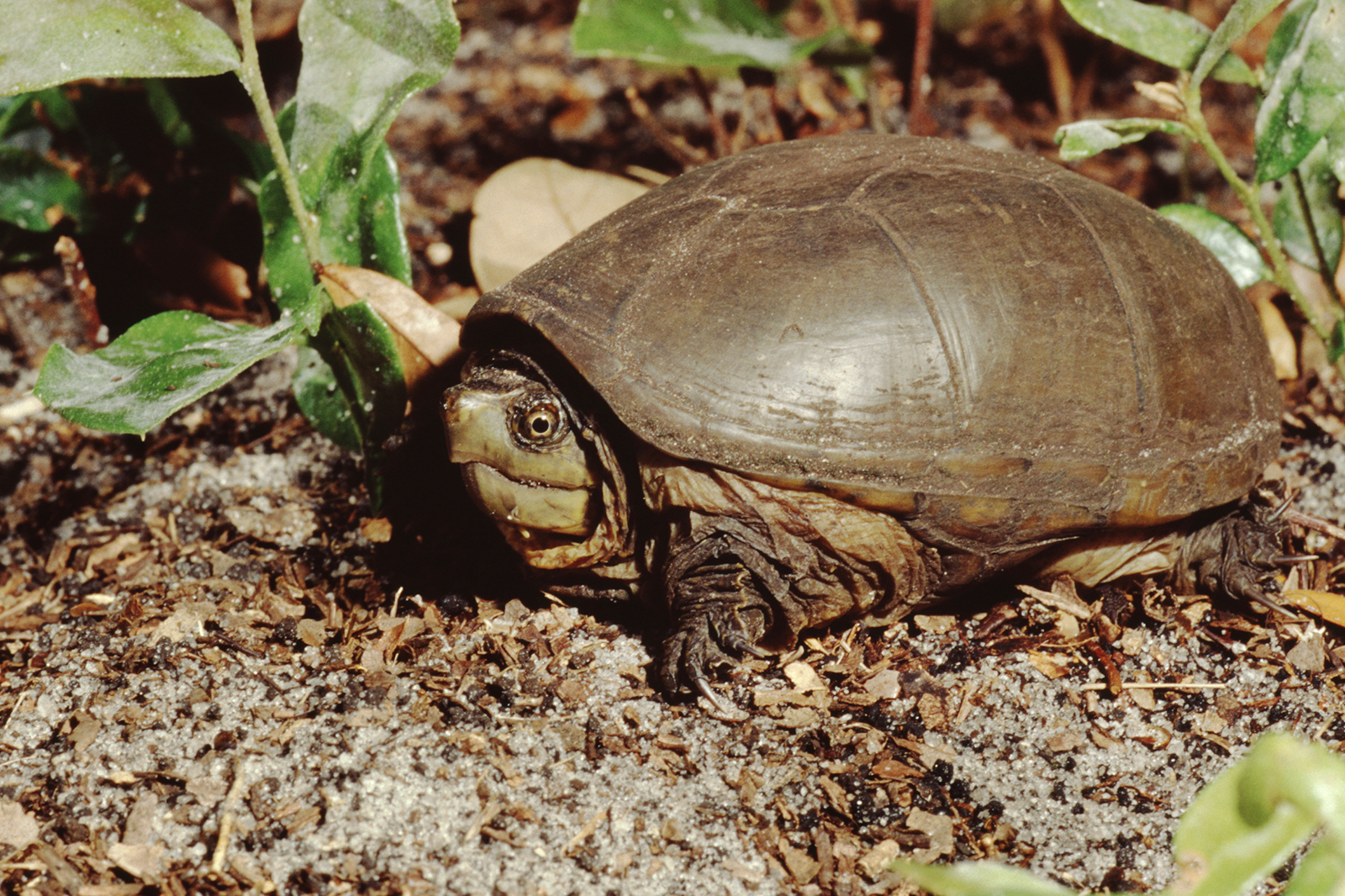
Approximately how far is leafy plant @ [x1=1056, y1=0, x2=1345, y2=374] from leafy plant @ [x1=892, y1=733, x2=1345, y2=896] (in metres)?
1.50

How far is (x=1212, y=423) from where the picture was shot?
2100 mm

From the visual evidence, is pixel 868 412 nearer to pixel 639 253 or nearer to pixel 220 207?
pixel 639 253

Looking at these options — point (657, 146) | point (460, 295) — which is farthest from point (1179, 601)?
point (657, 146)

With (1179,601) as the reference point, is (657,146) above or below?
above

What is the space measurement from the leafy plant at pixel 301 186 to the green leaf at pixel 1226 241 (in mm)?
1826

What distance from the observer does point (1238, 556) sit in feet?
7.32

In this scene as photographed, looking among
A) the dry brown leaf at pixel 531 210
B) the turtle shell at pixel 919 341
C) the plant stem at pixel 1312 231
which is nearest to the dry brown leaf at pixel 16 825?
the turtle shell at pixel 919 341

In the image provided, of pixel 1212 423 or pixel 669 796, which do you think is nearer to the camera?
pixel 669 796

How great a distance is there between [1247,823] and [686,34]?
8.01ft

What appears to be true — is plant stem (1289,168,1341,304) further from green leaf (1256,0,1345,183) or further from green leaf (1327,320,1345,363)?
green leaf (1256,0,1345,183)

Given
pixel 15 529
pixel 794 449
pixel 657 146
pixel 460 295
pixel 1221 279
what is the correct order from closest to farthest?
pixel 794 449 < pixel 1221 279 < pixel 15 529 < pixel 460 295 < pixel 657 146

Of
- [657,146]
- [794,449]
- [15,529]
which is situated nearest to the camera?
[794,449]

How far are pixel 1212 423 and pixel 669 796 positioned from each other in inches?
52.3

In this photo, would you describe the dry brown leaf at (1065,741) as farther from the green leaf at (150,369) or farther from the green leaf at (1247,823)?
the green leaf at (150,369)
